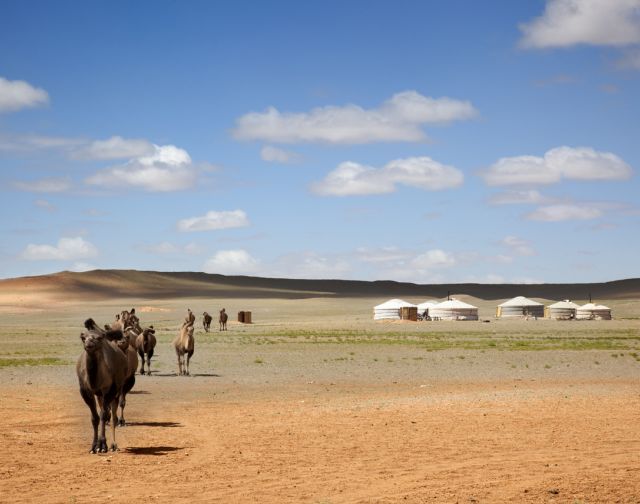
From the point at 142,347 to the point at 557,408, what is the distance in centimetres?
1397

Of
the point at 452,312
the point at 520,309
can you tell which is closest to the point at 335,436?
the point at 452,312

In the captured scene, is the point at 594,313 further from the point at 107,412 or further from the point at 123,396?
the point at 107,412

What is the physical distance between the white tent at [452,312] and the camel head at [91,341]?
9268 centimetres

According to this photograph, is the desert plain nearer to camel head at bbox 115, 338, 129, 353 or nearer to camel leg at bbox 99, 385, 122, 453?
camel leg at bbox 99, 385, 122, 453

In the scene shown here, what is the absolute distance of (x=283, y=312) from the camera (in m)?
136

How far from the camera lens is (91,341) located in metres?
14.0

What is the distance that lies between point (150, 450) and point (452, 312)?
92400 mm

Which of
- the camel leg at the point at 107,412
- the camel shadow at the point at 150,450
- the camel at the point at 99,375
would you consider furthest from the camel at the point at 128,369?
the camel shadow at the point at 150,450

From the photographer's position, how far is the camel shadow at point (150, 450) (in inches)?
584

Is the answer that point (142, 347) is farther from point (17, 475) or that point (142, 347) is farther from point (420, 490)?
point (420, 490)

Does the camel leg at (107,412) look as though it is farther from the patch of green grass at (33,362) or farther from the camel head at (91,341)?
the patch of green grass at (33,362)

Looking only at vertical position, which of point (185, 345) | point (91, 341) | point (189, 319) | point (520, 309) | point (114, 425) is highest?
point (520, 309)

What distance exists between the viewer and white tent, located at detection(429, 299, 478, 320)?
106 metres

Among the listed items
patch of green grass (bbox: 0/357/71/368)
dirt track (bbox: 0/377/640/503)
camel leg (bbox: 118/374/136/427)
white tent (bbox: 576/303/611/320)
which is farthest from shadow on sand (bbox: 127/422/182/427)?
white tent (bbox: 576/303/611/320)
